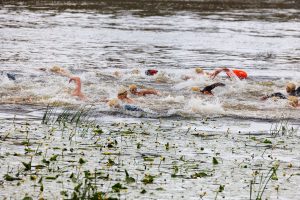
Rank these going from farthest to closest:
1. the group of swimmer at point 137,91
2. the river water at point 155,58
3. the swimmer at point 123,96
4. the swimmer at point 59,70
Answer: the swimmer at point 59,70 → the swimmer at point 123,96 → the group of swimmer at point 137,91 → the river water at point 155,58

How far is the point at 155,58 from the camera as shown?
99.9 feet

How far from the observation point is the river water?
61.4ft

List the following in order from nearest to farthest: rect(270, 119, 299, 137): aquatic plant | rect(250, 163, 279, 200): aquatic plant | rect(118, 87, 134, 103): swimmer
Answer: rect(250, 163, 279, 200): aquatic plant, rect(270, 119, 299, 137): aquatic plant, rect(118, 87, 134, 103): swimmer

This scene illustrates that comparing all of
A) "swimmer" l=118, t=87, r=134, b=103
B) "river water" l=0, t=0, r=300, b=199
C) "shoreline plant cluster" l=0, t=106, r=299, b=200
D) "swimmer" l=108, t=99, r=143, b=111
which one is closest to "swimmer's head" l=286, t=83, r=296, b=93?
"river water" l=0, t=0, r=300, b=199

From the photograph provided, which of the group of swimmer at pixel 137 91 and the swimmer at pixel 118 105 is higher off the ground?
the swimmer at pixel 118 105

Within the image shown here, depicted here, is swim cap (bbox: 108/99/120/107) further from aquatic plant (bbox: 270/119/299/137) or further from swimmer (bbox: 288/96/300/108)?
swimmer (bbox: 288/96/300/108)

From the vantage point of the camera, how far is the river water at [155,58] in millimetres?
18703

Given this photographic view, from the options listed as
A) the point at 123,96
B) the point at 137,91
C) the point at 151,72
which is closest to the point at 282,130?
the point at 123,96

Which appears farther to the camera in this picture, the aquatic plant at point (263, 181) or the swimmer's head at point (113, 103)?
the swimmer's head at point (113, 103)

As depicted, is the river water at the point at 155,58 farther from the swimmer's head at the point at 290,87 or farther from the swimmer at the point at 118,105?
the swimmer's head at the point at 290,87

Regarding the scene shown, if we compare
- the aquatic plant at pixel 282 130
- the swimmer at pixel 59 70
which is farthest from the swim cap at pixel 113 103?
the swimmer at pixel 59 70

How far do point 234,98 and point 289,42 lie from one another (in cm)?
1647

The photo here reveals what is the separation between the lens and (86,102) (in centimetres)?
1988

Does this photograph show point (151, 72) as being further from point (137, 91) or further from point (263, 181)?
point (263, 181)
